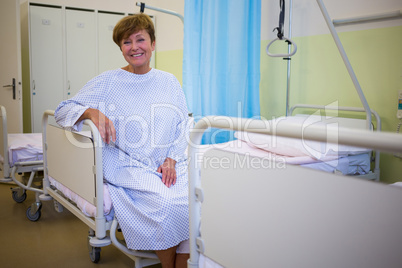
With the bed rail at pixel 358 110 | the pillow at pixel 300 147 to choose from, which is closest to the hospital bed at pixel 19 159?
the pillow at pixel 300 147

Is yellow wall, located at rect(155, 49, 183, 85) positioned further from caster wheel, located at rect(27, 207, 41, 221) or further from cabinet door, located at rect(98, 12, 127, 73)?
caster wheel, located at rect(27, 207, 41, 221)

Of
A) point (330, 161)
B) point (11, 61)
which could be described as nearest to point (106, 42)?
point (11, 61)

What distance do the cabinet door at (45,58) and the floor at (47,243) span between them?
5.28 ft

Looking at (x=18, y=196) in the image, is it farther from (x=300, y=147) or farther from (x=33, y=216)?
(x=300, y=147)

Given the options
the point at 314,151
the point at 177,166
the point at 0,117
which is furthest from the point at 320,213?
the point at 0,117

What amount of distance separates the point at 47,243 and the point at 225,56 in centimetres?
188

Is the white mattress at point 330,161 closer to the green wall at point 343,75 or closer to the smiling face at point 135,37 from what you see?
the green wall at point 343,75

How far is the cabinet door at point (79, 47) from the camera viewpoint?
4812 mm

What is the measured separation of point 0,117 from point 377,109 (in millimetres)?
2831

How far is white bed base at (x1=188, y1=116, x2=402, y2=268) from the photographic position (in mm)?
896

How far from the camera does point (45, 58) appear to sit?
471 cm

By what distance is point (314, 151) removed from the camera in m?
2.03

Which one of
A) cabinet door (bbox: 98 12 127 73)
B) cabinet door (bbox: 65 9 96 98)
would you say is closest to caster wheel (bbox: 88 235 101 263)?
cabinet door (bbox: 65 9 96 98)

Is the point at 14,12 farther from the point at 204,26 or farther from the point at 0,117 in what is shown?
the point at 204,26
